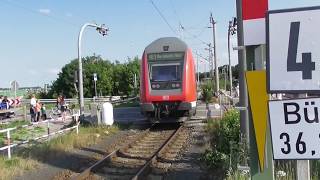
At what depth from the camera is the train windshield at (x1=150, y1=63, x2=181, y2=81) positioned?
2184 centimetres

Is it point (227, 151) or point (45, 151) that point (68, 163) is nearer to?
point (45, 151)

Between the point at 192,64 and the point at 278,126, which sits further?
the point at 192,64

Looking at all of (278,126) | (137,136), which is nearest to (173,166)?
(137,136)

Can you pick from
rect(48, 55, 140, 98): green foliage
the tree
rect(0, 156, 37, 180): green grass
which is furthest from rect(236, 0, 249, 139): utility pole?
the tree

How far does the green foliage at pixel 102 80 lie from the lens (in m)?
88.2

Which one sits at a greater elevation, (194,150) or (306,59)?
(306,59)

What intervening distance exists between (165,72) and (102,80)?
222ft

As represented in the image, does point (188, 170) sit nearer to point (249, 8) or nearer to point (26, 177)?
point (26, 177)

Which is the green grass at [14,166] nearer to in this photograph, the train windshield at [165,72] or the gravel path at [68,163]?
the gravel path at [68,163]

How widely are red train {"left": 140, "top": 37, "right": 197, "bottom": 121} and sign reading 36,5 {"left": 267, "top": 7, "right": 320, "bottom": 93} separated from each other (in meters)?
18.0

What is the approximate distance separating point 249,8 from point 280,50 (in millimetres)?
1135

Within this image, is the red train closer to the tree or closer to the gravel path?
the gravel path

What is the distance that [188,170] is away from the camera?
1223 cm

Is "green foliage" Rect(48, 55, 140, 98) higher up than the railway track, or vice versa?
"green foliage" Rect(48, 55, 140, 98)
